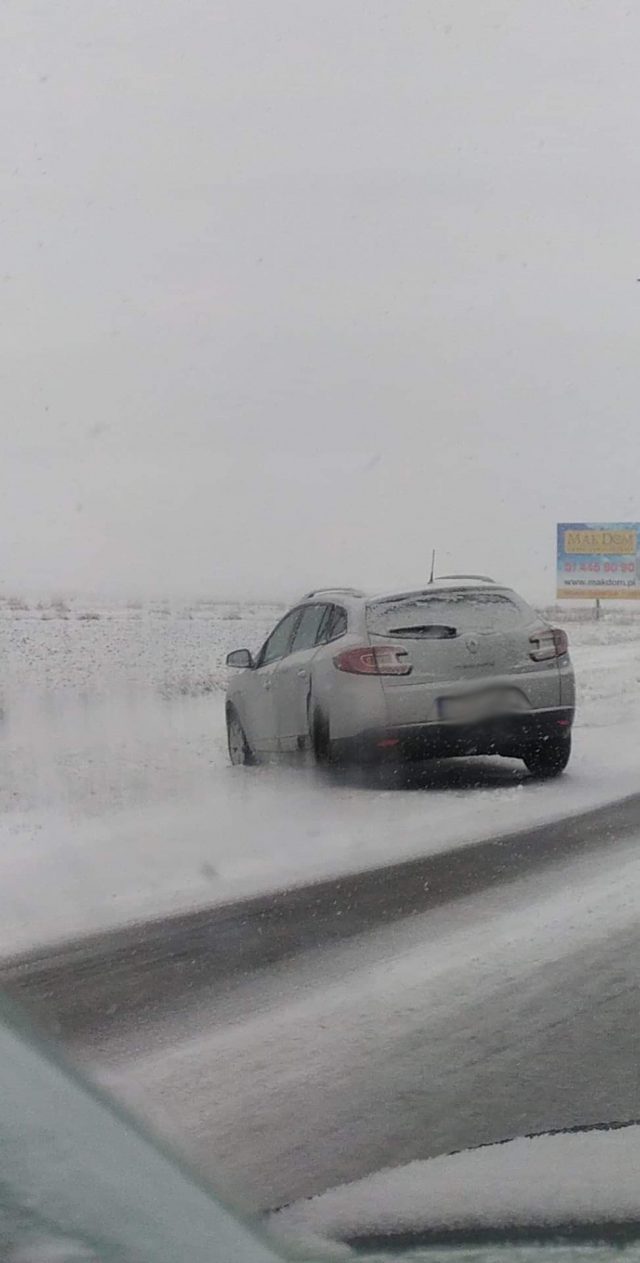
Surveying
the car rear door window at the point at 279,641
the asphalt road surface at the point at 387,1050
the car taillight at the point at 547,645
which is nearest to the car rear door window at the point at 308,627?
the car rear door window at the point at 279,641

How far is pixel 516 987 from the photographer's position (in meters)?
4.72

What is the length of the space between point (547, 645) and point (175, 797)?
114 inches

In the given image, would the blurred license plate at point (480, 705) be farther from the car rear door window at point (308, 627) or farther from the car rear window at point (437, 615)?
the car rear door window at point (308, 627)

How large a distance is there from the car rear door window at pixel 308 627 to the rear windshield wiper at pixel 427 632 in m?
0.75

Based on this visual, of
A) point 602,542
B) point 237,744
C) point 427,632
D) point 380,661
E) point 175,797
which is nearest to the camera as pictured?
point 380,661

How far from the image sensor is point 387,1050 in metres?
4.12

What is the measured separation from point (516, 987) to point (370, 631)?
4595 mm

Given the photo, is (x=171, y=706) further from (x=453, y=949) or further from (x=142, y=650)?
(x=453, y=949)

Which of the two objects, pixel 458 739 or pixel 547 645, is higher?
pixel 547 645

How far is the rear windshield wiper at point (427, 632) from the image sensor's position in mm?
9109

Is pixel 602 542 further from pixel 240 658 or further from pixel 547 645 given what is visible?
pixel 240 658

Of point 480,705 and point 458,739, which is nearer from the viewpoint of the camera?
point 480,705

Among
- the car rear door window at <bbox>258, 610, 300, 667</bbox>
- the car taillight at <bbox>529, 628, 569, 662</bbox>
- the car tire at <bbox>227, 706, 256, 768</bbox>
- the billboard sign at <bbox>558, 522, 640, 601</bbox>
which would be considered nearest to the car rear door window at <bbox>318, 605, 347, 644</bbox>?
the car rear door window at <bbox>258, 610, 300, 667</bbox>

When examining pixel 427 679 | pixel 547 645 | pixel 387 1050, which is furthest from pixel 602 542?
pixel 387 1050
